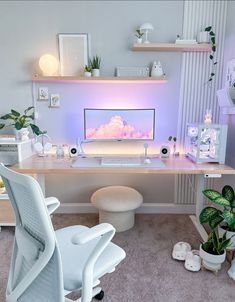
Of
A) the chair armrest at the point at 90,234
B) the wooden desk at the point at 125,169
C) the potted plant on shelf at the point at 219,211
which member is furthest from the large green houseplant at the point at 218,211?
the chair armrest at the point at 90,234

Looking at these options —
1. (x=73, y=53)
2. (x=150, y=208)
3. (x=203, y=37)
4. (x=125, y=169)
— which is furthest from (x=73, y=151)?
(x=203, y=37)

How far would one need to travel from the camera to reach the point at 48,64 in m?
2.33

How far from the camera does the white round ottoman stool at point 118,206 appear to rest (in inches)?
84.7

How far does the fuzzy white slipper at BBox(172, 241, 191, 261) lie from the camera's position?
188 cm

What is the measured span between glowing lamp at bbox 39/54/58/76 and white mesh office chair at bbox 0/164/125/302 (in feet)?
5.27

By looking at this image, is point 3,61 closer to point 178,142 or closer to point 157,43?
point 157,43

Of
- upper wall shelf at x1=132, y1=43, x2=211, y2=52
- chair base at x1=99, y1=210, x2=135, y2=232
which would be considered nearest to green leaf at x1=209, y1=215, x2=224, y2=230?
chair base at x1=99, y1=210, x2=135, y2=232

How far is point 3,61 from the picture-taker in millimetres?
2432

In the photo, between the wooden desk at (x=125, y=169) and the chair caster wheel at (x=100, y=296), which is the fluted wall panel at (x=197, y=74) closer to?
the wooden desk at (x=125, y=169)

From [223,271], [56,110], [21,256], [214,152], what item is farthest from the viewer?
[56,110]

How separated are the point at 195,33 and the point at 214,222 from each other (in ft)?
6.05

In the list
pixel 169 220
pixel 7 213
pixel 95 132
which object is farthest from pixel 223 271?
pixel 7 213

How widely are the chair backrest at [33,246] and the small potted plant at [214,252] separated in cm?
119

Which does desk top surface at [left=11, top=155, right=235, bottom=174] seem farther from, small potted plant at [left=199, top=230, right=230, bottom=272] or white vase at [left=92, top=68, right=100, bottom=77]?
white vase at [left=92, top=68, right=100, bottom=77]
